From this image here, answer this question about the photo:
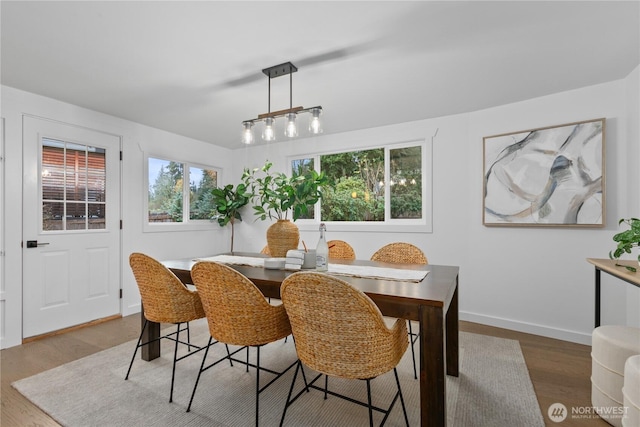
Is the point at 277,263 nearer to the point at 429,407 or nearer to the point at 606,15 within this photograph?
the point at 429,407

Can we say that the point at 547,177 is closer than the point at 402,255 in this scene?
No

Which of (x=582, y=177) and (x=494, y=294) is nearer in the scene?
(x=582, y=177)

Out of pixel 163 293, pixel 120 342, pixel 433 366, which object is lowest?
pixel 120 342

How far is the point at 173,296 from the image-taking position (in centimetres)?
198

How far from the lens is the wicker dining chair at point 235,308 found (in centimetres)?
159

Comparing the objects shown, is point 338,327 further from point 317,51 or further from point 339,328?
point 317,51

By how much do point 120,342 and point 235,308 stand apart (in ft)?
6.56

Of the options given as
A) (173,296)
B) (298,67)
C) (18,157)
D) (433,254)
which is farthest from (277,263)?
(18,157)

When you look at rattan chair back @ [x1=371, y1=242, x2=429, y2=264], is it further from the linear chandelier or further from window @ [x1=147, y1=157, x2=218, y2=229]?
window @ [x1=147, y1=157, x2=218, y2=229]

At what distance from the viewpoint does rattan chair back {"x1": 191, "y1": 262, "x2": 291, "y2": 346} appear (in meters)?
1.59

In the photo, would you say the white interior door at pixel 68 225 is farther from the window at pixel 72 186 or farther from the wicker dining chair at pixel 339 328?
the wicker dining chair at pixel 339 328

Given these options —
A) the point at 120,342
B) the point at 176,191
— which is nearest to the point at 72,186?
the point at 176,191

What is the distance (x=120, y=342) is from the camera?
2850 mm

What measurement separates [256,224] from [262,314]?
136 inches
